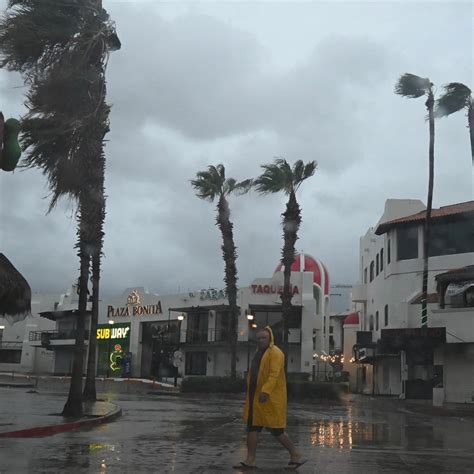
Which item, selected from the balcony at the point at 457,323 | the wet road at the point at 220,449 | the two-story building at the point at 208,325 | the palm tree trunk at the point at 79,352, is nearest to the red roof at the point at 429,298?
the balcony at the point at 457,323

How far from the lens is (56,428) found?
40.7 feet

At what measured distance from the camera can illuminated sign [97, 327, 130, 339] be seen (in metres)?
53.9

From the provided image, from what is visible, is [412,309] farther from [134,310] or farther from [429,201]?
[134,310]

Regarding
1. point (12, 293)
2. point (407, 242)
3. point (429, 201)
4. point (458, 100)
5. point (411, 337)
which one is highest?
point (458, 100)

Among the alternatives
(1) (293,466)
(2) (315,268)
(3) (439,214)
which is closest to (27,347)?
(2) (315,268)

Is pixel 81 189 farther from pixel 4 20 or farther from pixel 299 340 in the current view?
pixel 299 340

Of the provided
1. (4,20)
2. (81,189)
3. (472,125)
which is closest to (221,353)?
(472,125)

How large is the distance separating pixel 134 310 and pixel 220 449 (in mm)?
44023

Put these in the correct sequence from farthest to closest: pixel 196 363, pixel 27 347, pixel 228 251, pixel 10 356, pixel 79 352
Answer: pixel 10 356 < pixel 27 347 < pixel 196 363 < pixel 228 251 < pixel 79 352

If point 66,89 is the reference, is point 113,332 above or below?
below

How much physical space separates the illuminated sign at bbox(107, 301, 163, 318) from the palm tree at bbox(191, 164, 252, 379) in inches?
515

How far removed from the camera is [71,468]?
25.9 feet

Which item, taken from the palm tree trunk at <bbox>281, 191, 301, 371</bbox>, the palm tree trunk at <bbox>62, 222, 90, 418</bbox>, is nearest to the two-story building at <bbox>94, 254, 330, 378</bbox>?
the palm tree trunk at <bbox>281, 191, 301, 371</bbox>

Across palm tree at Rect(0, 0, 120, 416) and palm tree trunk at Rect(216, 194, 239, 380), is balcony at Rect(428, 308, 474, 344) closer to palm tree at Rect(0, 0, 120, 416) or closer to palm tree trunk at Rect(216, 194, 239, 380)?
palm tree trunk at Rect(216, 194, 239, 380)
